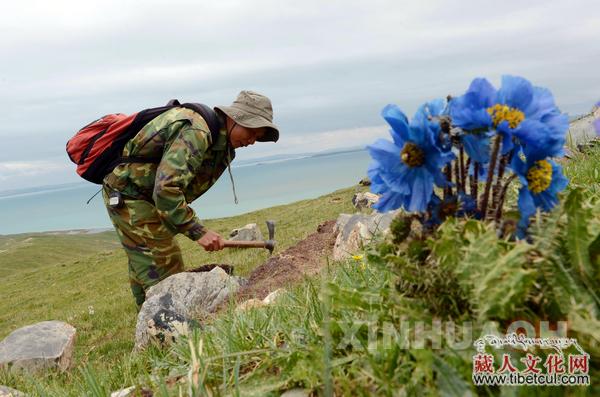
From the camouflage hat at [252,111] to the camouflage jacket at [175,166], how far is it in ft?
1.12

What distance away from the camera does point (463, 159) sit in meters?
1.83

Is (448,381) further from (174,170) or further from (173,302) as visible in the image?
(173,302)

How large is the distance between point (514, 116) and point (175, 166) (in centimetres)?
561

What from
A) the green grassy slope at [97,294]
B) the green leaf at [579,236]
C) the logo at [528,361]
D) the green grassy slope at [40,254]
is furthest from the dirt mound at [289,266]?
the green grassy slope at [40,254]

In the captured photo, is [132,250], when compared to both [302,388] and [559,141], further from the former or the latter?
[559,141]

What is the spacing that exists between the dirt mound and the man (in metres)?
1.63

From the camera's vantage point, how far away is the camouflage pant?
7844 millimetres

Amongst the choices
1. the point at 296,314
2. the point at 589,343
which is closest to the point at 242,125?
the point at 296,314

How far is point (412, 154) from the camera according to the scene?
5.63 ft

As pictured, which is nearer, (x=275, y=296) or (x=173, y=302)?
(x=275, y=296)

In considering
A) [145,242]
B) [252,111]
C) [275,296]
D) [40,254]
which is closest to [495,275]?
[275,296]

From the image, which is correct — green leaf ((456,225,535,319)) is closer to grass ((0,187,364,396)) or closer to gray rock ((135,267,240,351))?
grass ((0,187,364,396))

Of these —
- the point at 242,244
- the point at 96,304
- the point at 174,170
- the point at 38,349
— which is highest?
the point at 174,170

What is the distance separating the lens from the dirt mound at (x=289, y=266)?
29.5 feet
